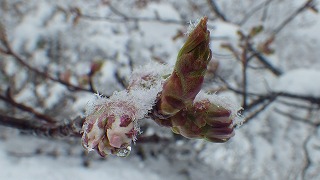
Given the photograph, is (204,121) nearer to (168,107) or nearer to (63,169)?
(168,107)

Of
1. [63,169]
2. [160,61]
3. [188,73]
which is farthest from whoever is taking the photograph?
[160,61]

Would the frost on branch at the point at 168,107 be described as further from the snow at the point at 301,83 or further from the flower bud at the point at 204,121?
the snow at the point at 301,83

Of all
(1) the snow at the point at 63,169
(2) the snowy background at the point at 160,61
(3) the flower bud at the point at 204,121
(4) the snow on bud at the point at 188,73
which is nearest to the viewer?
(4) the snow on bud at the point at 188,73

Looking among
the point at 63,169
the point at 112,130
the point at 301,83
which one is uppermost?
the point at 301,83

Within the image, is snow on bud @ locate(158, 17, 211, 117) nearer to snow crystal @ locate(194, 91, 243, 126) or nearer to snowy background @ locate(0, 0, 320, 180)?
snow crystal @ locate(194, 91, 243, 126)

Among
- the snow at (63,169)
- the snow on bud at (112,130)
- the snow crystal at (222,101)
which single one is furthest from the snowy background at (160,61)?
the snow on bud at (112,130)

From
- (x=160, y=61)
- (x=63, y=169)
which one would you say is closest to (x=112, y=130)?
(x=63, y=169)
